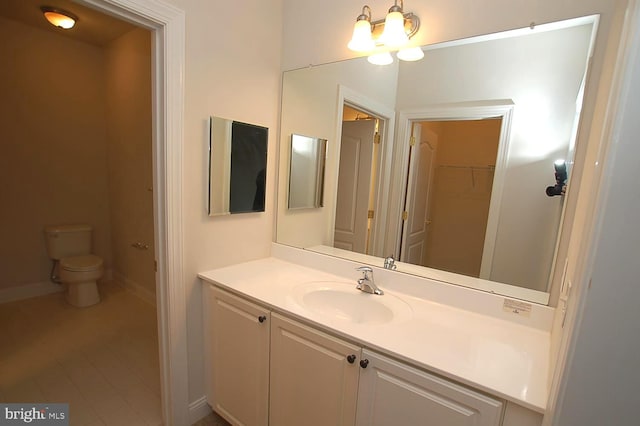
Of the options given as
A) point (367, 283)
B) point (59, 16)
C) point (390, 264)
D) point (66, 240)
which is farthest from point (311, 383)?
point (59, 16)

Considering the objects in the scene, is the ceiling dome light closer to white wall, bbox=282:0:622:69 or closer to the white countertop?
white wall, bbox=282:0:622:69

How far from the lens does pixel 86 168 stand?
3.18 meters

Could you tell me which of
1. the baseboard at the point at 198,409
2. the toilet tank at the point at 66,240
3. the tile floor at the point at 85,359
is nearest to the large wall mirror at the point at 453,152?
the baseboard at the point at 198,409

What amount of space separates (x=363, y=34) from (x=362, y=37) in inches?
0.5

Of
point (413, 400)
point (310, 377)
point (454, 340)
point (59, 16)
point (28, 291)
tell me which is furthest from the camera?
point (28, 291)

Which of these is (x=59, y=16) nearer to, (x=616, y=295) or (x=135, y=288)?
(x=135, y=288)

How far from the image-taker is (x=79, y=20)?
2.50m

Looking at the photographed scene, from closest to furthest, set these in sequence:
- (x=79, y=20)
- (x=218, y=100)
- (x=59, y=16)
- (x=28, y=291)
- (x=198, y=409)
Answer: (x=218, y=100)
(x=198, y=409)
(x=59, y=16)
(x=79, y=20)
(x=28, y=291)

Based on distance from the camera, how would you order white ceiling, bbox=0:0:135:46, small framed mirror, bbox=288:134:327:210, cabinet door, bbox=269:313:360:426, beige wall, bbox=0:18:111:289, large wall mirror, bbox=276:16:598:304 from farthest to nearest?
beige wall, bbox=0:18:111:289, white ceiling, bbox=0:0:135:46, small framed mirror, bbox=288:134:327:210, large wall mirror, bbox=276:16:598:304, cabinet door, bbox=269:313:360:426

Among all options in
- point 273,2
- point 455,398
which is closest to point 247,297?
point 455,398

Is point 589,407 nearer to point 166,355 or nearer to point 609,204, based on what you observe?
point 609,204

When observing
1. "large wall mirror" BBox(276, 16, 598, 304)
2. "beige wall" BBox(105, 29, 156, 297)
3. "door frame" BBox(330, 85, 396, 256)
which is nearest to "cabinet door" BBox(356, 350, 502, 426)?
"large wall mirror" BBox(276, 16, 598, 304)

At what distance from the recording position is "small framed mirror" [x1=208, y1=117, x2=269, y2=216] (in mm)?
1519

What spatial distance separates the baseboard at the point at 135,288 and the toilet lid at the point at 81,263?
43cm
